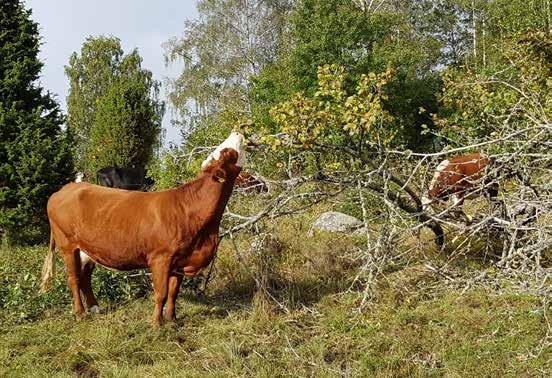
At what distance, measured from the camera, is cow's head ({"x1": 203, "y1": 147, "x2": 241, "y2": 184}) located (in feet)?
16.7

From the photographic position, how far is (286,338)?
4863mm

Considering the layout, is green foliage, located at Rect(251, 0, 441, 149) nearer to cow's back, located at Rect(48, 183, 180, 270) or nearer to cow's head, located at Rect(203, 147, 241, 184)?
cow's back, located at Rect(48, 183, 180, 270)

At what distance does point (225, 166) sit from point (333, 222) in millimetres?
3875

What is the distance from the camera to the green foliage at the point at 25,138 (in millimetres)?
10031

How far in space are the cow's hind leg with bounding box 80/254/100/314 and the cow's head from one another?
1714mm

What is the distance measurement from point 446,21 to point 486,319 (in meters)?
29.3

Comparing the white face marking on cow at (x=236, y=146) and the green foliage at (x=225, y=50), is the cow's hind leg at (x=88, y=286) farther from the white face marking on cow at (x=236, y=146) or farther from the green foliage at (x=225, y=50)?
the green foliage at (x=225, y=50)

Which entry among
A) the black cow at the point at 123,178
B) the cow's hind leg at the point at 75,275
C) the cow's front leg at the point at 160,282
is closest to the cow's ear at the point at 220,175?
the cow's front leg at the point at 160,282

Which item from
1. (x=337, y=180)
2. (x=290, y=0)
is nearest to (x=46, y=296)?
(x=337, y=180)

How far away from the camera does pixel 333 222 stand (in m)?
8.70

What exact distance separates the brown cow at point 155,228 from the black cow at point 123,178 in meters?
7.39

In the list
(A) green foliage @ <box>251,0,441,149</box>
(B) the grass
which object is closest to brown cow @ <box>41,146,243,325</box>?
(B) the grass

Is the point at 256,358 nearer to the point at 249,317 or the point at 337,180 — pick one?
the point at 249,317

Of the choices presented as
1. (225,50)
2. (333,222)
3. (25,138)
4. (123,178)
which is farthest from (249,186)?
(225,50)
